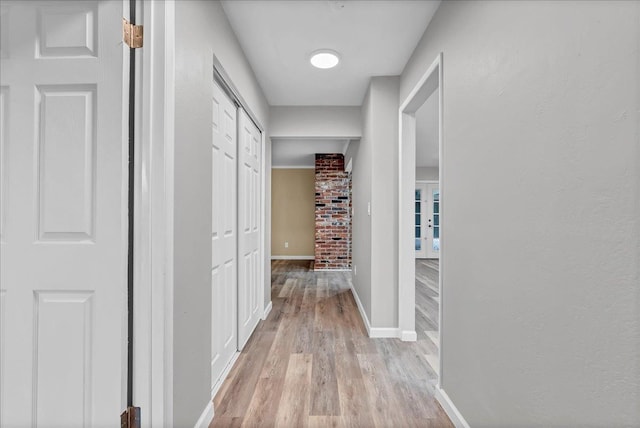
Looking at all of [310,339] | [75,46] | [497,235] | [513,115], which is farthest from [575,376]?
[310,339]

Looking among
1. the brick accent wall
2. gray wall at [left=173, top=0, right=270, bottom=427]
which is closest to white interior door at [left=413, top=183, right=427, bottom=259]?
the brick accent wall

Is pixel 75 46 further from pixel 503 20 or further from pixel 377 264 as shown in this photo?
pixel 377 264

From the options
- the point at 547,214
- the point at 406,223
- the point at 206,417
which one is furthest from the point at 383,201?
the point at 206,417

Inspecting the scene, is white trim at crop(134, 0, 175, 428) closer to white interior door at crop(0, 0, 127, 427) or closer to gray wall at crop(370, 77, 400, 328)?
white interior door at crop(0, 0, 127, 427)

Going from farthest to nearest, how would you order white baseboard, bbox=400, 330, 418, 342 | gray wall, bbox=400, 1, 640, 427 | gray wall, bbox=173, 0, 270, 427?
1. white baseboard, bbox=400, 330, 418, 342
2. gray wall, bbox=173, 0, 270, 427
3. gray wall, bbox=400, 1, 640, 427

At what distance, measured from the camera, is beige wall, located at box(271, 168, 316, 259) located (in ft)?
27.6

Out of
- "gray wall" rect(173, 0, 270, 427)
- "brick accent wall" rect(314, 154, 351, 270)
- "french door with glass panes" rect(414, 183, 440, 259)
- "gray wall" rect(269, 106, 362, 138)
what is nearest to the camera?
"gray wall" rect(173, 0, 270, 427)

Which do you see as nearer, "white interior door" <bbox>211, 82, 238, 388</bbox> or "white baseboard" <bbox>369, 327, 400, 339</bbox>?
"white interior door" <bbox>211, 82, 238, 388</bbox>

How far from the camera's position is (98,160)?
122 cm

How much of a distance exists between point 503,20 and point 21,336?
2214 millimetres

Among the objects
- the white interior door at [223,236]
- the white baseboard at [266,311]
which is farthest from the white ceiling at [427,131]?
the white baseboard at [266,311]

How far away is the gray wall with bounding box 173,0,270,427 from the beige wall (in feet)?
21.3

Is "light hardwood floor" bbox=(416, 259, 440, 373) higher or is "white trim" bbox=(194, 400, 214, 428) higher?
"white trim" bbox=(194, 400, 214, 428)

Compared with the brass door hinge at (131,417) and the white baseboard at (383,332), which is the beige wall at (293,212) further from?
the brass door hinge at (131,417)
